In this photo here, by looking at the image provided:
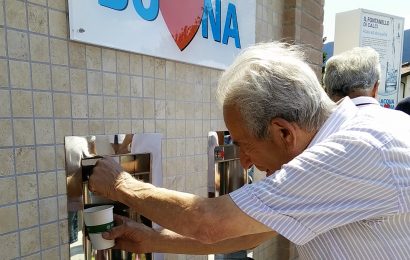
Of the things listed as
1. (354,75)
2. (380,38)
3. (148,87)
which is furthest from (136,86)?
(380,38)

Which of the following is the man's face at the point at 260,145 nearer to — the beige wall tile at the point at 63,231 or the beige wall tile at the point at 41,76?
the beige wall tile at the point at 41,76

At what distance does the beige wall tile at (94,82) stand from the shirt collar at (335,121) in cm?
102

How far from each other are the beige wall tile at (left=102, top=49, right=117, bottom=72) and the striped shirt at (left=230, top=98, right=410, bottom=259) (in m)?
0.96

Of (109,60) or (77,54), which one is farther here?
(109,60)

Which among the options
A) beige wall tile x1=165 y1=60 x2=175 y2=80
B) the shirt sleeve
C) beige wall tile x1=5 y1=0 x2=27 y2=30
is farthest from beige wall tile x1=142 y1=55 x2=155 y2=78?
the shirt sleeve

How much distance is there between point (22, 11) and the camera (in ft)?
4.51

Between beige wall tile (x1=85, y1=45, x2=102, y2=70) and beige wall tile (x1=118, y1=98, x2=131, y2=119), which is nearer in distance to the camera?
beige wall tile (x1=85, y1=45, x2=102, y2=70)

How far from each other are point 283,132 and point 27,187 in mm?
1038

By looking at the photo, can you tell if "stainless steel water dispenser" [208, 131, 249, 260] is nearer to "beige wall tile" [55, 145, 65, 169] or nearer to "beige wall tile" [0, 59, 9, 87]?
"beige wall tile" [55, 145, 65, 169]

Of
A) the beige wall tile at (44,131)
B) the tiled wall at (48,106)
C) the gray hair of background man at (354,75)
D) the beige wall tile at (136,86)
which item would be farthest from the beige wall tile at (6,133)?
the gray hair of background man at (354,75)

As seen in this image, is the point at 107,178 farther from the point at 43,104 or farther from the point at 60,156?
the point at 43,104

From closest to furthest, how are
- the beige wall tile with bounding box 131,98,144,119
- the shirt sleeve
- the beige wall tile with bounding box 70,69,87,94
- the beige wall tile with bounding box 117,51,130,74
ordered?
the shirt sleeve, the beige wall tile with bounding box 70,69,87,94, the beige wall tile with bounding box 117,51,130,74, the beige wall tile with bounding box 131,98,144,119

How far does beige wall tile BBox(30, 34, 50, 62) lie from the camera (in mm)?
1423

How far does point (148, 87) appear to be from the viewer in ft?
6.54
